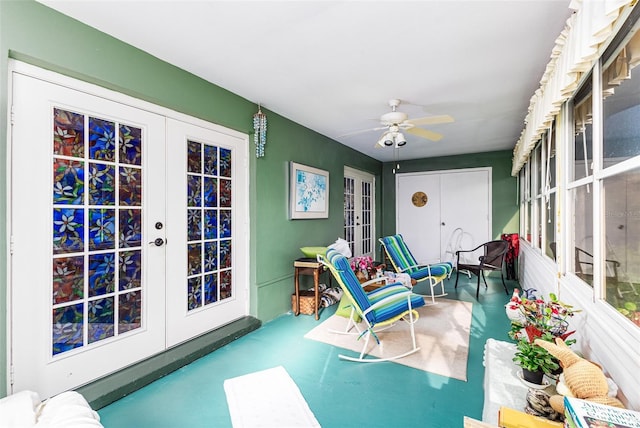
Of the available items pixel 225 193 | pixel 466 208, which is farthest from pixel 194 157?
pixel 466 208

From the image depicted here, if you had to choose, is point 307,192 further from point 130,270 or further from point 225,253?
point 130,270

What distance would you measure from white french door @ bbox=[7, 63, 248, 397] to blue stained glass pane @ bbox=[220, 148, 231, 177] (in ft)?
0.22

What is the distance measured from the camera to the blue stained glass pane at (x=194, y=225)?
278 centimetres

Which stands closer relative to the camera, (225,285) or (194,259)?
(194,259)

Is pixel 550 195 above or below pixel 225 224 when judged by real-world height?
above

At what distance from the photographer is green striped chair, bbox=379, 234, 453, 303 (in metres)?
4.09

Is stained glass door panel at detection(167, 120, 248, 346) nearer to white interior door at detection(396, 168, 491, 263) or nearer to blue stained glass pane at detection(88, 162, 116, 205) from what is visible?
blue stained glass pane at detection(88, 162, 116, 205)

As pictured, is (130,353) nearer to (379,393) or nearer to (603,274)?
(379,393)

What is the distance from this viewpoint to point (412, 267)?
14.5 feet

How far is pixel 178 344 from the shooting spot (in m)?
2.68

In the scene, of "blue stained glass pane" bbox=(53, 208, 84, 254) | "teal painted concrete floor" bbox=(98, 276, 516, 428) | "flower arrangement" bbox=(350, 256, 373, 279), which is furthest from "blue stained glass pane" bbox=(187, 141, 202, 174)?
"flower arrangement" bbox=(350, 256, 373, 279)

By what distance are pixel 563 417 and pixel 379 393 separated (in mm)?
1264

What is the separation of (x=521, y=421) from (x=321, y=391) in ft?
4.62

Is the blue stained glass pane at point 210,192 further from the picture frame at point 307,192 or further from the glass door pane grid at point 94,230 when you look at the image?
the picture frame at point 307,192
